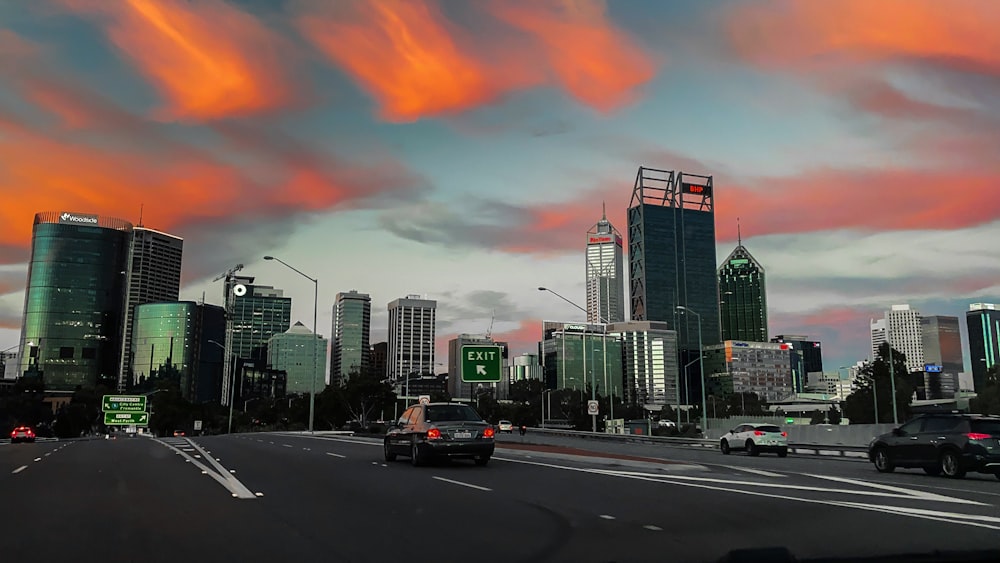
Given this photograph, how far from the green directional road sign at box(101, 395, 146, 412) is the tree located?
77130mm

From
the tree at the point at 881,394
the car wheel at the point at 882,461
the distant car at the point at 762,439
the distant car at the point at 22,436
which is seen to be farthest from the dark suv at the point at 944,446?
the tree at the point at 881,394

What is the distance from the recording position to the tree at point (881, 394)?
84375 millimetres

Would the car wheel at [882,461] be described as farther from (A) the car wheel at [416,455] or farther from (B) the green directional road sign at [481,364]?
(B) the green directional road sign at [481,364]

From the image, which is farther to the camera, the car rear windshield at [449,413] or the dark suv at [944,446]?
the car rear windshield at [449,413]

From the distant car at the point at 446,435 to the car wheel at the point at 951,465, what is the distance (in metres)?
11.4

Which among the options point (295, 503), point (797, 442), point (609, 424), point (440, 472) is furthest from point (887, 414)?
point (295, 503)

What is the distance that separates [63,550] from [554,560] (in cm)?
534

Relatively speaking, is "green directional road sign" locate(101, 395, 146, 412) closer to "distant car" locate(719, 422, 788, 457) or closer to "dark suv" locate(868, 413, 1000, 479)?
"distant car" locate(719, 422, 788, 457)

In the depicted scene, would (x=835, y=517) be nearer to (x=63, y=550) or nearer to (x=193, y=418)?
(x=63, y=550)

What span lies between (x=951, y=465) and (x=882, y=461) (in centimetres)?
219

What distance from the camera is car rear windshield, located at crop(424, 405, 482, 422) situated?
21228mm

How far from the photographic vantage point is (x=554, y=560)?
7.85 m

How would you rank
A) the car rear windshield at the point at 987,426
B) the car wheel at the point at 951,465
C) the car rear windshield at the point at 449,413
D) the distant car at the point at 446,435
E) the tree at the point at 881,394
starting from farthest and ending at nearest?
the tree at the point at 881,394 → the car rear windshield at the point at 449,413 → the distant car at the point at 446,435 → the car wheel at the point at 951,465 → the car rear windshield at the point at 987,426

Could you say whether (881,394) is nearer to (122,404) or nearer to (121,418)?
(121,418)
